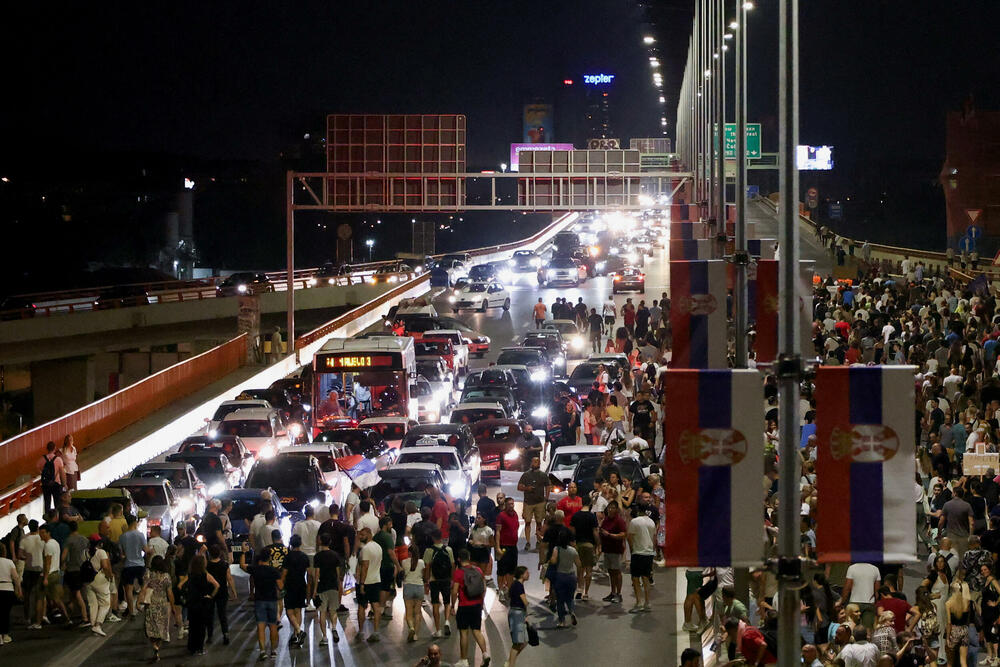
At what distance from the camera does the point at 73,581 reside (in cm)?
1816

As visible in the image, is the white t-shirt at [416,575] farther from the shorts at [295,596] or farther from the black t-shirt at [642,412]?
the black t-shirt at [642,412]

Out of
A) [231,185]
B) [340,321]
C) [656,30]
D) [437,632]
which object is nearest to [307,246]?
[231,185]

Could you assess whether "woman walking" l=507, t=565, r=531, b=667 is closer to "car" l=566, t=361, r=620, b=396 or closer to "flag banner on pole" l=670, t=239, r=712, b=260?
"flag banner on pole" l=670, t=239, r=712, b=260

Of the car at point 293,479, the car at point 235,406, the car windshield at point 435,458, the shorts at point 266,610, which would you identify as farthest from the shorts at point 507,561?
the car at point 235,406

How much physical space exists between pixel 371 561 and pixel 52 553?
4.08m

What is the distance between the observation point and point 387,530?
17641 millimetres

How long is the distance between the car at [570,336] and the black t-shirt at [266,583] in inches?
1219

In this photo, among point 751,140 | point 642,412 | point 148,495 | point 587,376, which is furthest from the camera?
point 751,140

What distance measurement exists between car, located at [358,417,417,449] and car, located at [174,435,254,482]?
2.65 metres

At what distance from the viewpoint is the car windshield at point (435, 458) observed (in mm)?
24250

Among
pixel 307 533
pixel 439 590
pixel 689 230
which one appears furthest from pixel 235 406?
pixel 439 590

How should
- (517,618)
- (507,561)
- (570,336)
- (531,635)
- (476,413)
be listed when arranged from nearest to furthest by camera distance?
(517,618) → (531,635) → (507,561) → (476,413) → (570,336)

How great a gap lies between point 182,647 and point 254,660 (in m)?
1.22

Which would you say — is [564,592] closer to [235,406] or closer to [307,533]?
[307,533]
